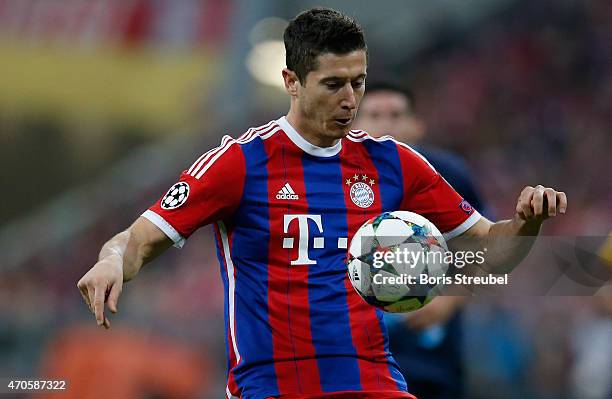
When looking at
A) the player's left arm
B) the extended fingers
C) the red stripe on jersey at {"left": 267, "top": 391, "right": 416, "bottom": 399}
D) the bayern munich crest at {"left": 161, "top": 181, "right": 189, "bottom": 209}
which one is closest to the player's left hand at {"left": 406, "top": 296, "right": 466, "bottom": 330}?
the player's left arm

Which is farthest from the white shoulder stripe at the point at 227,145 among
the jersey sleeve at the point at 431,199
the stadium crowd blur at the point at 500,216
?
the stadium crowd blur at the point at 500,216

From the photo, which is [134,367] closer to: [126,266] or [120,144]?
[126,266]

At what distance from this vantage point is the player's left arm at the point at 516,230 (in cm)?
380

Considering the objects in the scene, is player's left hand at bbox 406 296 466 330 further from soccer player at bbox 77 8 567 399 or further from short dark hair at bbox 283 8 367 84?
short dark hair at bbox 283 8 367 84

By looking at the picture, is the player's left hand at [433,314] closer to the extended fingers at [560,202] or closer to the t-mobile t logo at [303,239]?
the t-mobile t logo at [303,239]

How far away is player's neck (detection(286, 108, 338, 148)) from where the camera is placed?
417 centimetres

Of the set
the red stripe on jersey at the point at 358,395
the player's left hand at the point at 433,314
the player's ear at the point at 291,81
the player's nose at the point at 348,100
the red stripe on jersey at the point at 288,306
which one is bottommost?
the red stripe on jersey at the point at 358,395

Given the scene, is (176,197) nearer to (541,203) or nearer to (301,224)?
(301,224)

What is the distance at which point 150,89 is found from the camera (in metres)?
20.7

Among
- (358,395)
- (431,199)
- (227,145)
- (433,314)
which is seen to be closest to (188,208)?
(227,145)

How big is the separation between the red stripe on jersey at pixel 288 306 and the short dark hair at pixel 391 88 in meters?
2.27

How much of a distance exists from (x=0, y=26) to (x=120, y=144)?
3661 mm

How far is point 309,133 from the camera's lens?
4188 millimetres

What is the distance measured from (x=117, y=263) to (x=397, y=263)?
951 millimetres
